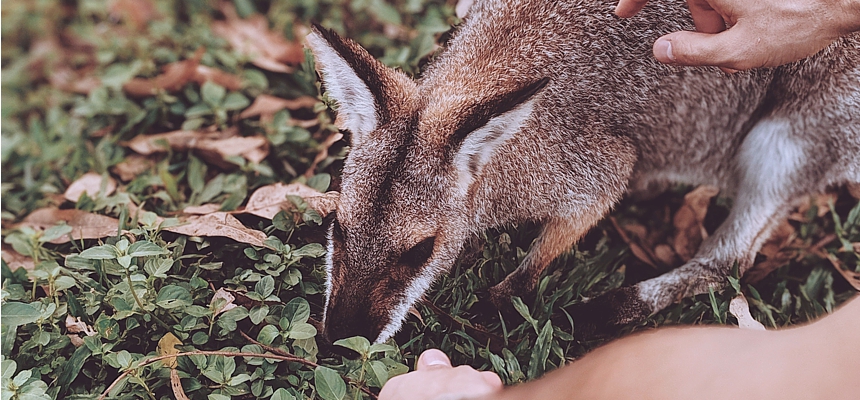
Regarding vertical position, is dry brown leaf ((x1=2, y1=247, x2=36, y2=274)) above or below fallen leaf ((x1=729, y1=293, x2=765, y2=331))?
below

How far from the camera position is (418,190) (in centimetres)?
233

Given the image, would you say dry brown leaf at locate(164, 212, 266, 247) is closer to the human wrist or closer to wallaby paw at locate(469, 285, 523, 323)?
wallaby paw at locate(469, 285, 523, 323)

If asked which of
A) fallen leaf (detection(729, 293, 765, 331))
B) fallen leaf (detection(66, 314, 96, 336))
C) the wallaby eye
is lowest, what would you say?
fallen leaf (detection(66, 314, 96, 336))

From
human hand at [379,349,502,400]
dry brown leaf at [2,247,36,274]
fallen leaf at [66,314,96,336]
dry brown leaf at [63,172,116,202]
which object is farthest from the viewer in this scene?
dry brown leaf at [63,172,116,202]

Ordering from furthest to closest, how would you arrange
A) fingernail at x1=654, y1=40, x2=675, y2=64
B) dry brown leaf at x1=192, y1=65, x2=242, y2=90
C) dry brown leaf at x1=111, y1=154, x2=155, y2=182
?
dry brown leaf at x1=192, y1=65, x2=242, y2=90 → dry brown leaf at x1=111, y1=154, x2=155, y2=182 → fingernail at x1=654, y1=40, x2=675, y2=64

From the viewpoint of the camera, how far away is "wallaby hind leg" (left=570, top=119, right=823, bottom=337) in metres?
2.74

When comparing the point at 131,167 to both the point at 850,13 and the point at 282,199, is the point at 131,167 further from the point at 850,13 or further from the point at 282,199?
the point at 850,13

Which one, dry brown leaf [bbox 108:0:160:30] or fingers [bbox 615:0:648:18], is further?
dry brown leaf [bbox 108:0:160:30]

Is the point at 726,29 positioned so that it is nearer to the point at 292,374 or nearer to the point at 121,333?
the point at 292,374

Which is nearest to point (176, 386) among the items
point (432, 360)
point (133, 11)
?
point (432, 360)

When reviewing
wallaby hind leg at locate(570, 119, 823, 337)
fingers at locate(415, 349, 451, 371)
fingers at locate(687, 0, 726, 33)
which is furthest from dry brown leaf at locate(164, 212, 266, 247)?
fingers at locate(687, 0, 726, 33)

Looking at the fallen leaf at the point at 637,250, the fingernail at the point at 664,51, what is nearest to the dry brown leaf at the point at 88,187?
the fallen leaf at the point at 637,250

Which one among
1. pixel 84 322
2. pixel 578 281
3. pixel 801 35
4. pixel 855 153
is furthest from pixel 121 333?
pixel 855 153

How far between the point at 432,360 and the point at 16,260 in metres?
1.79
